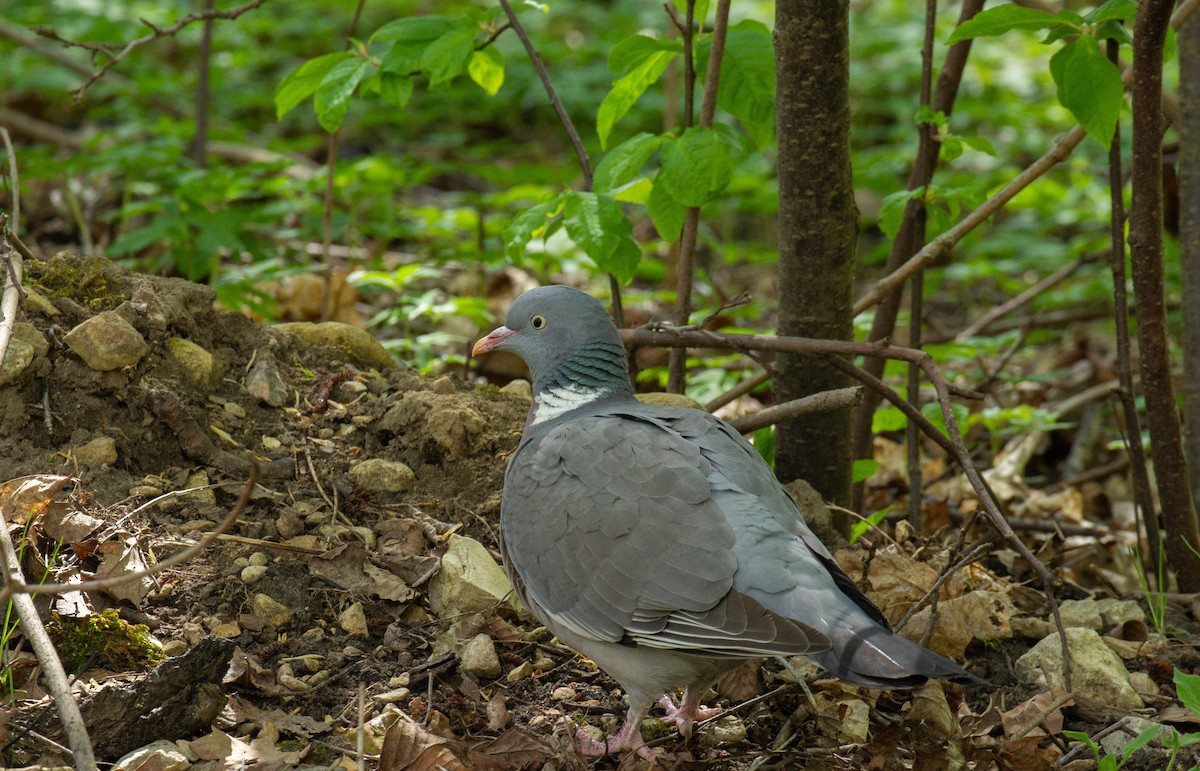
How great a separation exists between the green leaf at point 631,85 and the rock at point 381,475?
1270mm

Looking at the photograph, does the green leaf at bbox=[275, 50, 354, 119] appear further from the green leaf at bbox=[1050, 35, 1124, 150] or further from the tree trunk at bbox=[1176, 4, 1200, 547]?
the tree trunk at bbox=[1176, 4, 1200, 547]

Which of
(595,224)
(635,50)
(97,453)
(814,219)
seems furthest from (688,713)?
(635,50)

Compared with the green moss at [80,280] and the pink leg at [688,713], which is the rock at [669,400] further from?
the green moss at [80,280]

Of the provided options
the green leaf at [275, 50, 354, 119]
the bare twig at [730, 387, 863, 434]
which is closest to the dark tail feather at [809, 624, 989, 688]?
the bare twig at [730, 387, 863, 434]

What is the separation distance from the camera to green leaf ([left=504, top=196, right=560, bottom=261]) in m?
3.57

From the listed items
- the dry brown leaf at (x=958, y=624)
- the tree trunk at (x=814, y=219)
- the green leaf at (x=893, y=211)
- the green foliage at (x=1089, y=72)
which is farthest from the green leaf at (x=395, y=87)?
the dry brown leaf at (x=958, y=624)

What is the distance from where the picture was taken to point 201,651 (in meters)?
2.72

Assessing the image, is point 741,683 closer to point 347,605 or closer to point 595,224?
point 347,605

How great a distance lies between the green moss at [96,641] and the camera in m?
2.84

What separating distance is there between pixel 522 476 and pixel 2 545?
1.31 metres

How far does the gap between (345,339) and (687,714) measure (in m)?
2.01

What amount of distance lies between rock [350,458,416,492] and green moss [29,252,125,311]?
0.96 m

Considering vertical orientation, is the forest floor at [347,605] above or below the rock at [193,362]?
below

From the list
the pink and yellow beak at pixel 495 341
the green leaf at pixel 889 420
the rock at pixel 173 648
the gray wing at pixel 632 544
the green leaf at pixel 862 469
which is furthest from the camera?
the green leaf at pixel 889 420
